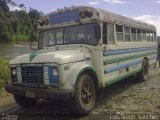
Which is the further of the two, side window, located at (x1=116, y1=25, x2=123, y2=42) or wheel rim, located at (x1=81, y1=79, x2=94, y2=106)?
side window, located at (x1=116, y1=25, x2=123, y2=42)

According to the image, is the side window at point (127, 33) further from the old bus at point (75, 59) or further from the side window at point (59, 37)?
the side window at point (59, 37)

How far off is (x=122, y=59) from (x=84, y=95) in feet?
8.61

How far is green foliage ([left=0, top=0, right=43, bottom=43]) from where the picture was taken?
79312mm

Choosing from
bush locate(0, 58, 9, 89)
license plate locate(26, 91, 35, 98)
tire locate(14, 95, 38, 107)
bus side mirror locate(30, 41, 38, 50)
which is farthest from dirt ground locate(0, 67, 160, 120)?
bus side mirror locate(30, 41, 38, 50)

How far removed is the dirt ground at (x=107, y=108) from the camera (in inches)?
268

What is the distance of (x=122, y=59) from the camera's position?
907 cm

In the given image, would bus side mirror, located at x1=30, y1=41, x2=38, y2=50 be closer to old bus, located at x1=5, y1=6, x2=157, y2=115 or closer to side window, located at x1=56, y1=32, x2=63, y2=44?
old bus, located at x1=5, y1=6, x2=157, y2=115

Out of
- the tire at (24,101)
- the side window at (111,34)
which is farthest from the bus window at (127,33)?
the tire at (24,101)

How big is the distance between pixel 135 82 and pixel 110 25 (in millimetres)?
4439

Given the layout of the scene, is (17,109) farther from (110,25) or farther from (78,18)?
(110,25)

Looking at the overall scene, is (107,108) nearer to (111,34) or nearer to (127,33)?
(111,34)

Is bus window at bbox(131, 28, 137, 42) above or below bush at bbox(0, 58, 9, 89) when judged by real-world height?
above

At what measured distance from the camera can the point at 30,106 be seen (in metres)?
7.96

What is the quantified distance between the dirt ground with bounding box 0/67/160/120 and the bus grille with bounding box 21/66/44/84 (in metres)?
0.89
